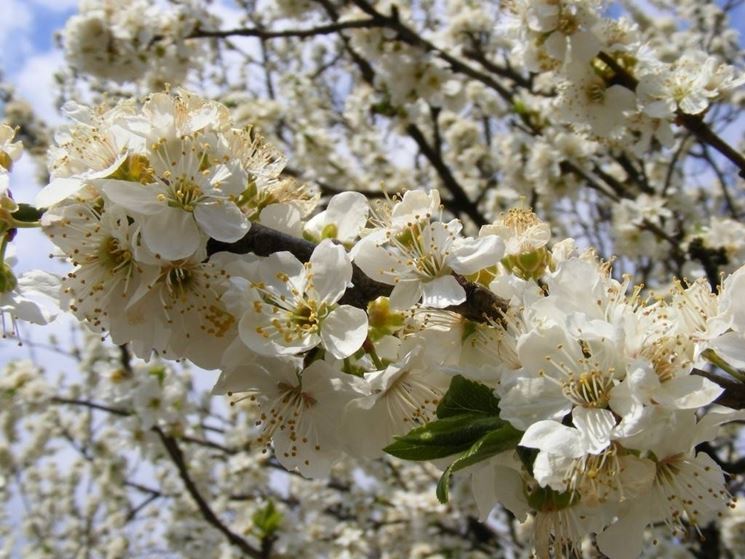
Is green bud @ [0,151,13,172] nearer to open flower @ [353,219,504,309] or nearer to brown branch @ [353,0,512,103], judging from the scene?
open flower @ [353,219,504,309]

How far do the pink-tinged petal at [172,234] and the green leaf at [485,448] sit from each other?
1.98ft

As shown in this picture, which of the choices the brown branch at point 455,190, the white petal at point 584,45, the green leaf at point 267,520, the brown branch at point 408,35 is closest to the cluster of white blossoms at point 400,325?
the white petal at point 584,45

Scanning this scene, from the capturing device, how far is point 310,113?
274 inches

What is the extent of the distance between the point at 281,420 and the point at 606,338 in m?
0.66

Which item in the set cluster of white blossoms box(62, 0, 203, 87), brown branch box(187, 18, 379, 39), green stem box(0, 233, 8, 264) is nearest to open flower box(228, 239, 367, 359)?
green stem box(0, 233, 8, 264)

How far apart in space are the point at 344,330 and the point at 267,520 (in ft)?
12.1

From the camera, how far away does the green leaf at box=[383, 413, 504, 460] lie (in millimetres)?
1130

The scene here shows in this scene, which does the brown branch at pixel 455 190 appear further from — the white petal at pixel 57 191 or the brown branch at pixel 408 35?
the white petal at pixel 57 191

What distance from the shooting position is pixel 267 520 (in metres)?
4.58

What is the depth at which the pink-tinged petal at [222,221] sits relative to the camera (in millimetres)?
1302

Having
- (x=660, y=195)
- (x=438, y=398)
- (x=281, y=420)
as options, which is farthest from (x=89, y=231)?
(x=660, y=195)

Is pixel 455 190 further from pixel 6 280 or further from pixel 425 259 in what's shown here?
pixel 6 280

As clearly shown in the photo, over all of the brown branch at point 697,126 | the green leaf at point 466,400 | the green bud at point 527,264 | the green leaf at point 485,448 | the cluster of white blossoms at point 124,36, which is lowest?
the green leaf at point 485,448

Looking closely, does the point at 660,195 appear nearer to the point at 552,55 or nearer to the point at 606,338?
the point at 552,55
